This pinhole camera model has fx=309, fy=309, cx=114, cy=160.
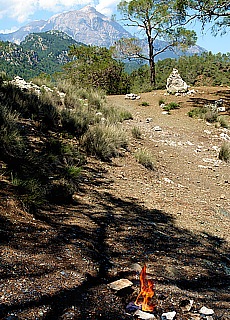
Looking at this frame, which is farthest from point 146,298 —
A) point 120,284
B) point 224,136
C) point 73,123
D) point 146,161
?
point 224,136

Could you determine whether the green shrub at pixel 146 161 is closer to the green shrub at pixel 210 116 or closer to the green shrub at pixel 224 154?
the green shrub at pixel 224 154

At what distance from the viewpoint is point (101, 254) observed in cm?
289

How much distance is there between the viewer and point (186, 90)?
1592 cm

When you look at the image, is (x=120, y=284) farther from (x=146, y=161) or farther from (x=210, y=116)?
(x=210, y=116)

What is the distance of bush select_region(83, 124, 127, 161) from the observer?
6375 mm

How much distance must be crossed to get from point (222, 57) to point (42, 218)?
39.4 m

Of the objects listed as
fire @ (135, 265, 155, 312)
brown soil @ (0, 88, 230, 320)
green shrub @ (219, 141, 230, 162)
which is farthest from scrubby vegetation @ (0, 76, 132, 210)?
green shrub @ (219, 141, 230, 162)

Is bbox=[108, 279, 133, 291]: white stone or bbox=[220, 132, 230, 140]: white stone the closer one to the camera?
bbox=[108, 279, 133, 291]: white stone

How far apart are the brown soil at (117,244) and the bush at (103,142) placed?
0.24m

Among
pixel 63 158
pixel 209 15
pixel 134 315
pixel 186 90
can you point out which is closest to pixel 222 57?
pixel 186 90

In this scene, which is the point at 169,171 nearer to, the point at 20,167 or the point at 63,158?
the point at 63,158

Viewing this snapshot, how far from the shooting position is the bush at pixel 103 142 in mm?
6375

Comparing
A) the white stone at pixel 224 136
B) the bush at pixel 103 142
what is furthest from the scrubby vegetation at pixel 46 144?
the white stone at pixel 224 136

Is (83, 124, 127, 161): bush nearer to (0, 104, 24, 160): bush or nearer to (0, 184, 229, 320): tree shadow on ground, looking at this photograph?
(0, 104, 24, 160): bush
